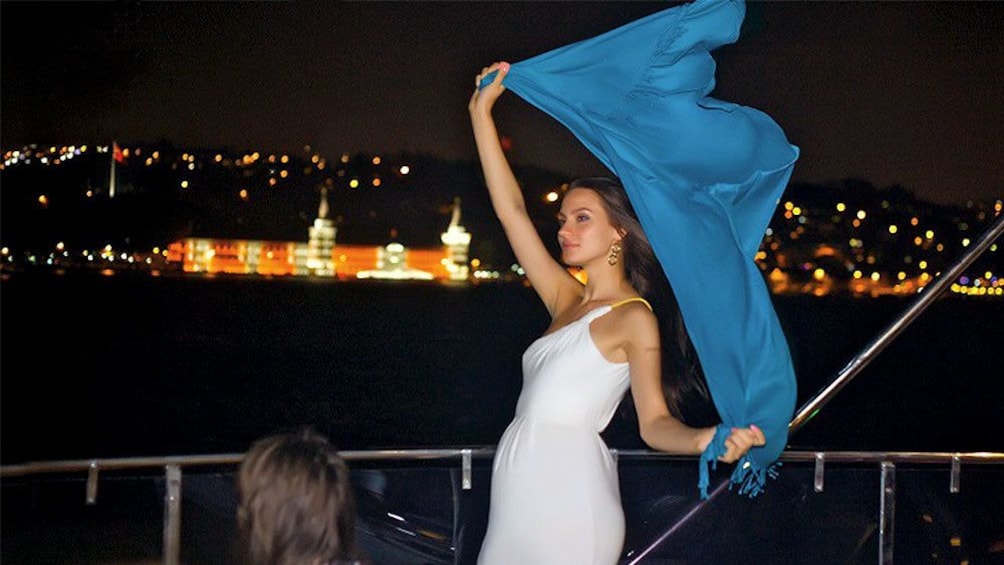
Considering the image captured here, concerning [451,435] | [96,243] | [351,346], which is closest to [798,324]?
[351,346]

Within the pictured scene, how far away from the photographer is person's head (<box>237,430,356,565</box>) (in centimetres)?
219

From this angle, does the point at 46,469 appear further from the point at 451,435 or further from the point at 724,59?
the point at 451,435

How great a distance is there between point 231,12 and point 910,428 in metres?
37.6

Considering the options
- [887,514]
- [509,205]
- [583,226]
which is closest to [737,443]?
[583,226]

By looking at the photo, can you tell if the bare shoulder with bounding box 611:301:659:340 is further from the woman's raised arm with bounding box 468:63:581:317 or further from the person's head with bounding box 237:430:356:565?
the person's head with bounding box 237:430:356:565

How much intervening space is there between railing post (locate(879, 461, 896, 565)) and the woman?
1235 millimetres

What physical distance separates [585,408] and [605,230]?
1.54ft

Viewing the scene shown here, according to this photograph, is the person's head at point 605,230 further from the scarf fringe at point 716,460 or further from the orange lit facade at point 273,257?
the orange lit facade at point 273,257

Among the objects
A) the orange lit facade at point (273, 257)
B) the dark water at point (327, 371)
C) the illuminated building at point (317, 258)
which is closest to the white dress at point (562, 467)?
the dark water at point (327, 371)

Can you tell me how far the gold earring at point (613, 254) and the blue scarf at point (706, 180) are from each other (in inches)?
6.2

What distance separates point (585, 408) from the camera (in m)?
3.19

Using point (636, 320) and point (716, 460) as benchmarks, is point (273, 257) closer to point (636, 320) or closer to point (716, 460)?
point (636, 320)

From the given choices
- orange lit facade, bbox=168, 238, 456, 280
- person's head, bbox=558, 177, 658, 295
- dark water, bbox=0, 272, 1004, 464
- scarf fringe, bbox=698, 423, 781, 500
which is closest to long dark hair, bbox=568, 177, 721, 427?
person's head, bbox=558, 177, 658, 295

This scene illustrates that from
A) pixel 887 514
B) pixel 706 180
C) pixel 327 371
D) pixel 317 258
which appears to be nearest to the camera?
pixel 706 180
